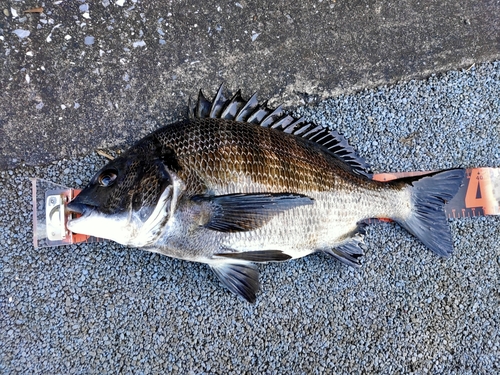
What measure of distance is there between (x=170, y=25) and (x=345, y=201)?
4.55 ft

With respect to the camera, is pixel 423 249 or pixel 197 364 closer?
pixel 197 364

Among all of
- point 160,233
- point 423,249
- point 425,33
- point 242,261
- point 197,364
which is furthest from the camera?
point 425,33

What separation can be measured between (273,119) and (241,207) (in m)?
0.53

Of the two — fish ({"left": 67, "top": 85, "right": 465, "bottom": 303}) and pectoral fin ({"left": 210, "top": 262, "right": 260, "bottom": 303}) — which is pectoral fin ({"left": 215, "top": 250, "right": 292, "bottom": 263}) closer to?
fish ({"left": 67, "top": 85, "right": 465, "bottom": 303})

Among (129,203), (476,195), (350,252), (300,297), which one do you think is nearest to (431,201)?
(476,195)

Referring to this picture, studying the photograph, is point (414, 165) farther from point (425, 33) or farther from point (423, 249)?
point (425, 33)

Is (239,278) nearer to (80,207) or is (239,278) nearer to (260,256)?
(260,256)

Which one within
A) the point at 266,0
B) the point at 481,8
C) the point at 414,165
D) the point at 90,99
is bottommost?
the point at 90,99

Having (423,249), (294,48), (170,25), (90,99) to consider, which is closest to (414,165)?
(423,249)

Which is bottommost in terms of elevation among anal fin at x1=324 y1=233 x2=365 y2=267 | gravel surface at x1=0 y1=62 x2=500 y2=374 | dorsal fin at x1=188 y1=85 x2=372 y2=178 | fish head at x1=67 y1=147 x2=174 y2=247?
gravel surface at x1=0 y1=62 x2=500 y2=374

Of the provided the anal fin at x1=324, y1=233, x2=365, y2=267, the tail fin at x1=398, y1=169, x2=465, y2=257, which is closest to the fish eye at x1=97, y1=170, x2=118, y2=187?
the anal fin at x1=324, y1=233, x2=365, y2=267

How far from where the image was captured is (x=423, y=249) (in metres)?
2.19

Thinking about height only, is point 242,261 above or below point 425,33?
below

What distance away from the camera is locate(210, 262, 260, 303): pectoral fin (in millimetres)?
1885
